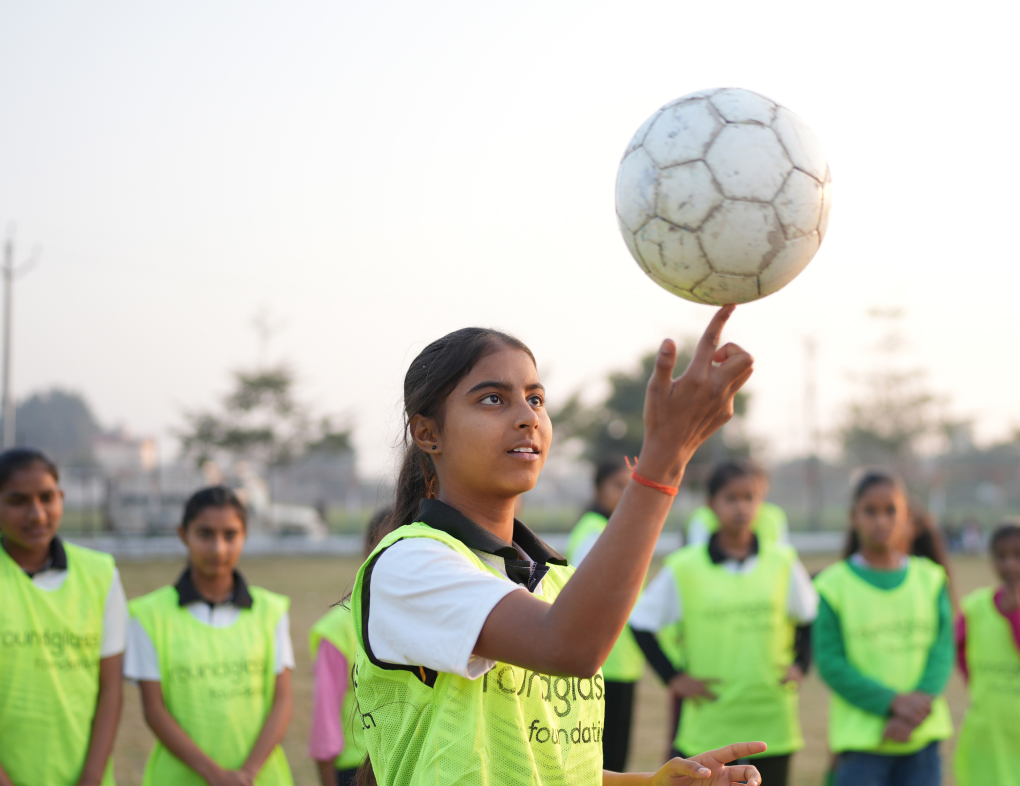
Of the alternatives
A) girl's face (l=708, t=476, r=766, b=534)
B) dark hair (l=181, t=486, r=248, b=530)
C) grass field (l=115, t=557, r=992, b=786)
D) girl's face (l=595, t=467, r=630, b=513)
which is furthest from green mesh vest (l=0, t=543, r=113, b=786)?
girl's face (l=595, t=467, r=630, b=513)

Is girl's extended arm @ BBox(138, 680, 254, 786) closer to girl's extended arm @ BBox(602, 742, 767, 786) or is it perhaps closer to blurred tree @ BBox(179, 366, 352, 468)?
girl's extended arm @ BBox(602, 742, 767, 786)

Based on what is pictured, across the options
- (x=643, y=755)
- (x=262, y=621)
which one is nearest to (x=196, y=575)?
(x=262, y=621)

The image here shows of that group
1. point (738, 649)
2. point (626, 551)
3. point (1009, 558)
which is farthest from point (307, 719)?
point (626, 551)

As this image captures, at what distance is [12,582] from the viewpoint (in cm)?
385

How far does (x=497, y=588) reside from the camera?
5.61ft

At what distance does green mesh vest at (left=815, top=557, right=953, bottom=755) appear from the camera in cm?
452

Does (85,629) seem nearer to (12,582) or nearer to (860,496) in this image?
(12,582)

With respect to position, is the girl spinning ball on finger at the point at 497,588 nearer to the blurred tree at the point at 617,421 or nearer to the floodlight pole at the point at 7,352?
the floodlight pole at the point at 7,352

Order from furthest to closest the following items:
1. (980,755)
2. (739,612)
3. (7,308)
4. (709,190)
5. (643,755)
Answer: (7,308) → (643,755) → (739,612) → (980,755) → (709,190)

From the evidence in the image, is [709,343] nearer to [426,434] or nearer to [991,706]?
[426,434]

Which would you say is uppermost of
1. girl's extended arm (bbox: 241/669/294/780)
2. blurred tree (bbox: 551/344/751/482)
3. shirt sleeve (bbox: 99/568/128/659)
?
shirt sleeve (bbox: 99/568/128/659)

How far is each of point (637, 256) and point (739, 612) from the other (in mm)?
3425

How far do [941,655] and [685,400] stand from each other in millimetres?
3844

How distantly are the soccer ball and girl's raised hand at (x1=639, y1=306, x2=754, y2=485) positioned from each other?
27 cm
